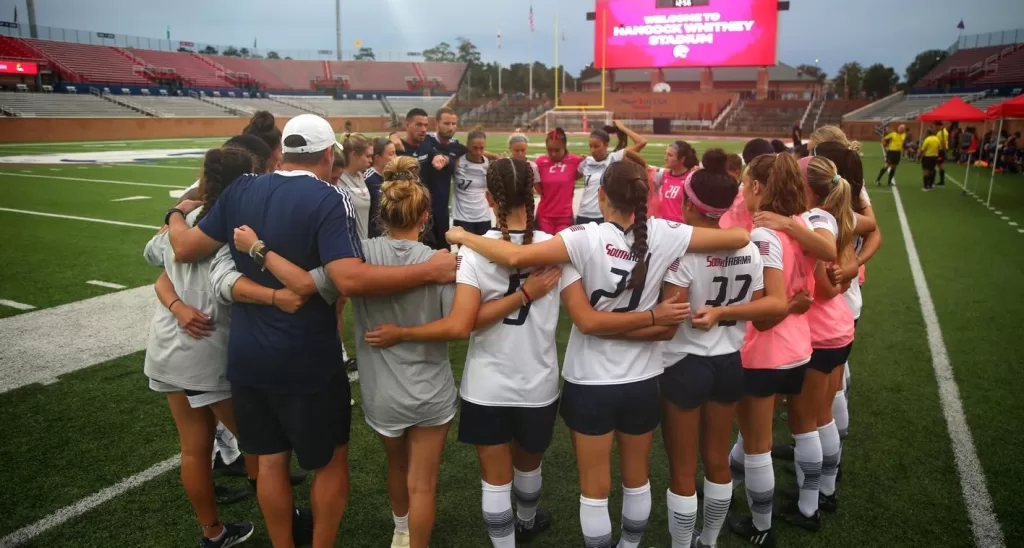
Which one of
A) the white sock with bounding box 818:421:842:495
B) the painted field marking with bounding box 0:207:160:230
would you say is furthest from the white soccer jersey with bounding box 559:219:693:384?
the painted field marking with bounding box 0:207:160:230

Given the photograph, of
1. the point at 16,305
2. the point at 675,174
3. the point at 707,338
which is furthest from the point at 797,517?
the point at 16,305

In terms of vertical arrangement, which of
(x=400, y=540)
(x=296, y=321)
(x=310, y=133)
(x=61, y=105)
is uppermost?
(x=61, y=105)

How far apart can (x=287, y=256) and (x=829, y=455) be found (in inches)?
118

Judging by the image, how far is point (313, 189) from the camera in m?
2.51

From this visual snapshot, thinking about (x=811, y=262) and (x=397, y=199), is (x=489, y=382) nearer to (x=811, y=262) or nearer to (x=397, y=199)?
(x=397, y=199)

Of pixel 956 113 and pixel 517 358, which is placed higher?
pixel 956 113

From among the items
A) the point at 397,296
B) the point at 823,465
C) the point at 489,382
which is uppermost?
the point at 397,296

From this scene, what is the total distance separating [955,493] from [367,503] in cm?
341

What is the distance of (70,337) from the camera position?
6090 mm

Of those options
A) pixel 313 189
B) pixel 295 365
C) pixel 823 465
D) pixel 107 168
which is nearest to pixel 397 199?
pixel 313 189

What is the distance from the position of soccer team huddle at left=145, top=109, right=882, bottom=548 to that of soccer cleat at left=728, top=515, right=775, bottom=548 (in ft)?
0.21

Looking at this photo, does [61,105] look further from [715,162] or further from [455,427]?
[715,162]

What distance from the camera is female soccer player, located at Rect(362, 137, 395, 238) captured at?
5.95 m

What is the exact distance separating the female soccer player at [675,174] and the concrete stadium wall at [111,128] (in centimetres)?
2258
